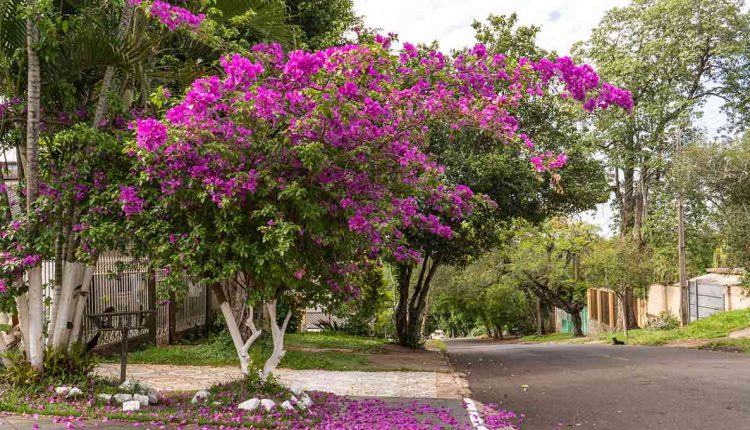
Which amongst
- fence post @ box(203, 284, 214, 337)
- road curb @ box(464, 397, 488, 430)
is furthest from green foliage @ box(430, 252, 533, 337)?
road curb @ box(464, 397, 488, 430)

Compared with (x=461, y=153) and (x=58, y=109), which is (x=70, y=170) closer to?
(x=58, y=109)

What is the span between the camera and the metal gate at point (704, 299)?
79.2ft

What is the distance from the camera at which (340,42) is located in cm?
1261

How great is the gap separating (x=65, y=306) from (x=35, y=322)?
13.6 inches

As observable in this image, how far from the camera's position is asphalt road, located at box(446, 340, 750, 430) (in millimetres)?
7328

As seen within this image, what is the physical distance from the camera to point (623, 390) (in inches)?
371

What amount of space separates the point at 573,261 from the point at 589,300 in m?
7.65

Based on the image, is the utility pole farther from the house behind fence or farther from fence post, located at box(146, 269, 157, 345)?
fence post, located at box(146, 269, 157, 345)

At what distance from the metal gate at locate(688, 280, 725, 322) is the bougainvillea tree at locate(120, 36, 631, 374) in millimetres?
20299

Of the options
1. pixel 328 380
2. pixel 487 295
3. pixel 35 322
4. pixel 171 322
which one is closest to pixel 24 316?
pixel 35 322

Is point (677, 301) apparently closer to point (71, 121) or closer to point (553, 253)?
point (553, 253)

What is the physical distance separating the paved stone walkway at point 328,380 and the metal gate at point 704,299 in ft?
55.1

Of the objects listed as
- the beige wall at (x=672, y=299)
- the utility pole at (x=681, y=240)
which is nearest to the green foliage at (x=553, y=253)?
the beige wall at (x=672, y=299)

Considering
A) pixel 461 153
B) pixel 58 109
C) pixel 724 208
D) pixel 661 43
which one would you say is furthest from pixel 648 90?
pixel 58 109
